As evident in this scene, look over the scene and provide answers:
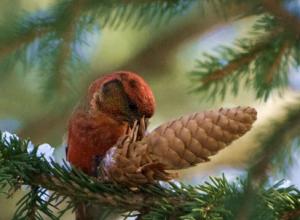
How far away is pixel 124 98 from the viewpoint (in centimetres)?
124

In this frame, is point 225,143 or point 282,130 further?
point 225,143

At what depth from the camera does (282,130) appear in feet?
1.91

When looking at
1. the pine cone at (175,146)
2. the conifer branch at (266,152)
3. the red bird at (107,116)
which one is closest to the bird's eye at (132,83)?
the red bird at (107,116)

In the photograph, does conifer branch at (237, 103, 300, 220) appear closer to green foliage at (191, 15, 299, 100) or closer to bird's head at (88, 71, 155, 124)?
green foliage at (191, 15, 299, 100)

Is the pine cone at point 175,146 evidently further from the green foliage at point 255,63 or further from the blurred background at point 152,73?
the blurred background at point 152,73

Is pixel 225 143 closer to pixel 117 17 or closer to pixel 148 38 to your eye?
pixel 117 17

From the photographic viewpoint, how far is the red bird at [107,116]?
1227 millimetres

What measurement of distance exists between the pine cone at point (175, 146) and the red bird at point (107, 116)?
7.5 inches

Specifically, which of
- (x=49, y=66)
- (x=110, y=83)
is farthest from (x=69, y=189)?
(x=110, y=83)

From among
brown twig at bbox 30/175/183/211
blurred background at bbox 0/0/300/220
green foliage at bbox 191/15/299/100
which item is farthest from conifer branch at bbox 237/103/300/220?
blurred background at bbox 0/0/300/220

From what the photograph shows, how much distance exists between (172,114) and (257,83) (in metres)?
1.55

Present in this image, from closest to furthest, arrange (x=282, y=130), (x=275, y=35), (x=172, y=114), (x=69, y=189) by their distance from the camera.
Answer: (x=282, y=130) → (x=275, y=35) → (x=69, y=189) → (x=172, y=114)

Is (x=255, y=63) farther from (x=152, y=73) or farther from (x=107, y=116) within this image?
(x=152, y=73)

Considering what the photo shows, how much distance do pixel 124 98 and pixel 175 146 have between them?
0.95ft
